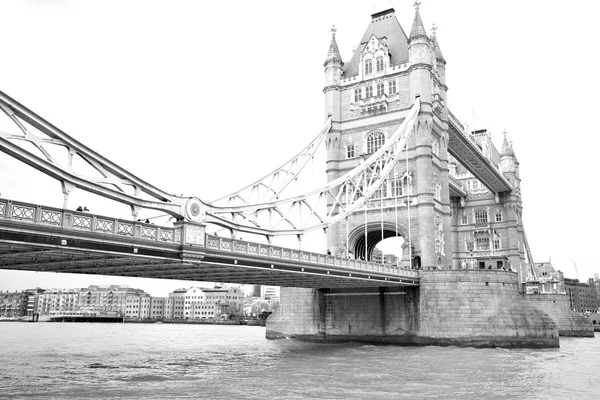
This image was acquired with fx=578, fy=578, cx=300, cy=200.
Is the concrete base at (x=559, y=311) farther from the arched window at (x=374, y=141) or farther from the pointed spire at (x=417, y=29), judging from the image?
the pointed spire at (x=417, y=29)

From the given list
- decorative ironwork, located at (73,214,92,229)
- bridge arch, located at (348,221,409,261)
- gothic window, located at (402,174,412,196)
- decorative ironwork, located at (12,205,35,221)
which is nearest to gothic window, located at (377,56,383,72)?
gothic window, located at (402,174,412,196)

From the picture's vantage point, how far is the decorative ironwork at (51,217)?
17.2 metres

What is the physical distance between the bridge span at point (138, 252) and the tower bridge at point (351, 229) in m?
0.05

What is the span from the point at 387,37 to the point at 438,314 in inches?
1023

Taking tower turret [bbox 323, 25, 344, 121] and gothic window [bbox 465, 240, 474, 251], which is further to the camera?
gothic window [bbox 465, 240, 474, 251]

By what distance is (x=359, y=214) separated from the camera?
161ft

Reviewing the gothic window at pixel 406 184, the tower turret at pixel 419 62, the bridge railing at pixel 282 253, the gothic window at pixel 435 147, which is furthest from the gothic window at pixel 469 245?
the bridge railing at pixel 282 253

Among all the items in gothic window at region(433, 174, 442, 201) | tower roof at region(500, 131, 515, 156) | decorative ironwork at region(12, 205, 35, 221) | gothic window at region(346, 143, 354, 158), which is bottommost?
decorative ironwork at region(12, 205, 35, 221)

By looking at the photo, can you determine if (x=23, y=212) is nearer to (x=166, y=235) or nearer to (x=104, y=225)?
(x=104, y=225)

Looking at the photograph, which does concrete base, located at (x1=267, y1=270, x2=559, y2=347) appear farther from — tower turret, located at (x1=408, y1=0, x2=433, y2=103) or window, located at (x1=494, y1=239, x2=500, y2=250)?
window, located at (x1=494, y1=239, x2=500, y2=250)

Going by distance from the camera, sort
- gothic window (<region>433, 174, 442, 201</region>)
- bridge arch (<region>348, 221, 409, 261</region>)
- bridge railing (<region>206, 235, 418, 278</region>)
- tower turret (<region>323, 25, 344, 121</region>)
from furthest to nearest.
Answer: tower turret (<region>323, 25, 344, 121</region>), gothic window (<region>433, 174, 442, 201</region>), bridge arch (<region>348, 221, 409, 261</region>), bridge railing (<region>206, 235, 418, 278</region>)

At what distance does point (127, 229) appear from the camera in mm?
19953

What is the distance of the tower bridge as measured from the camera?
61.5ft

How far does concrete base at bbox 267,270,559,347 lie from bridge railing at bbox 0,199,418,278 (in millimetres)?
12436
